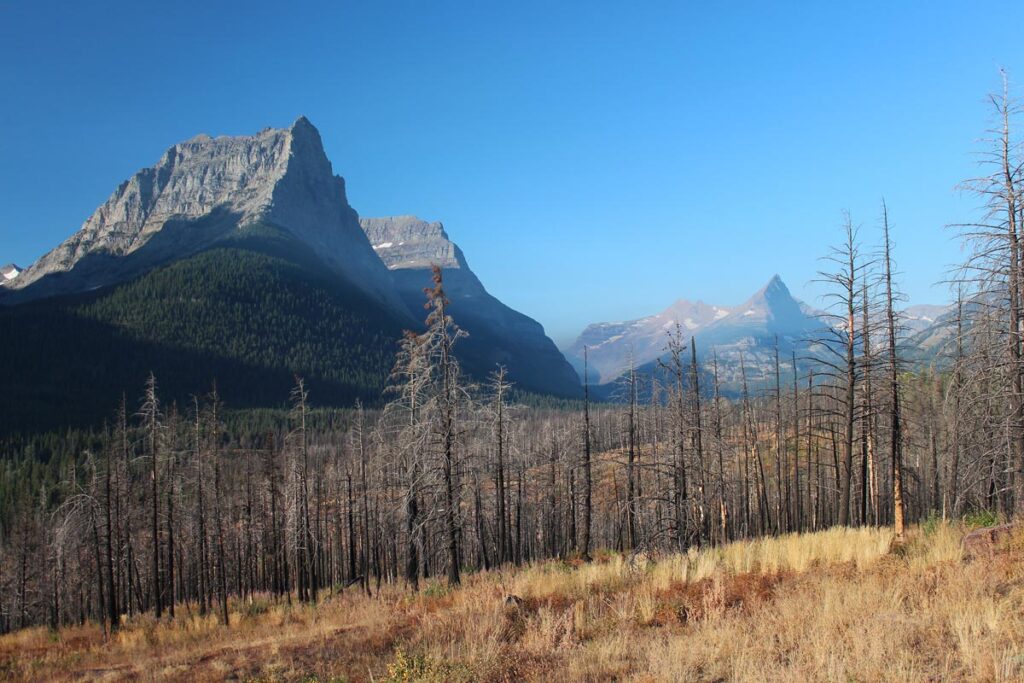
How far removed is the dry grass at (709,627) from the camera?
586cm

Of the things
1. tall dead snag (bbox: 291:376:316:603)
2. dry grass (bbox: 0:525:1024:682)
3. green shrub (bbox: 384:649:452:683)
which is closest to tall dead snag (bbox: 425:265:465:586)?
dry grass (bbox: 0:525:1024:682)

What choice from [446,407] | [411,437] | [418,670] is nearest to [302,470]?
[411,437]

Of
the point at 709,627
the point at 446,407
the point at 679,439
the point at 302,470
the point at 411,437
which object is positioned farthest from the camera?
the point at 302,470

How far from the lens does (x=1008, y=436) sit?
11.7 m

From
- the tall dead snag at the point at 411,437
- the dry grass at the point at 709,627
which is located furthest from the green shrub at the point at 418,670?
the tall dead snag at the point at 411,437

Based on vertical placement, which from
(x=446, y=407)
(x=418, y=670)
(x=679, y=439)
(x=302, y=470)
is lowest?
(x=302, y=470)

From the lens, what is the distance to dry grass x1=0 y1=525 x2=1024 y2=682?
5.86 m

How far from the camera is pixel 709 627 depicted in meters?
7.66

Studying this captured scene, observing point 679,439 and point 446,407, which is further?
point 679,439

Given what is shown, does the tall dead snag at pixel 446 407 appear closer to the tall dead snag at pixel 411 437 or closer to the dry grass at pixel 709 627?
the tall dead snag at pixel 411 437

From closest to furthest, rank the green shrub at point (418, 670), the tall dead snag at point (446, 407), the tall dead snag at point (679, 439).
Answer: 1. the green shrub at point (418, 670)
2. the tall dead snag at point (446, 407)
3. the tall dead snag at point (679, 439)

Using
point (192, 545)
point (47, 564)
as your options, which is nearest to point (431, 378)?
point (192, 545)

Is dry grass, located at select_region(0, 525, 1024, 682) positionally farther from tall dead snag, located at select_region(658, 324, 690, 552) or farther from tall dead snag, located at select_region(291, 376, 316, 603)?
Result: tall dead snag, located at select_region(291, 376, 316, 603)

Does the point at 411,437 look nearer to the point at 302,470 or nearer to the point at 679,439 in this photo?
the point at 679,439
